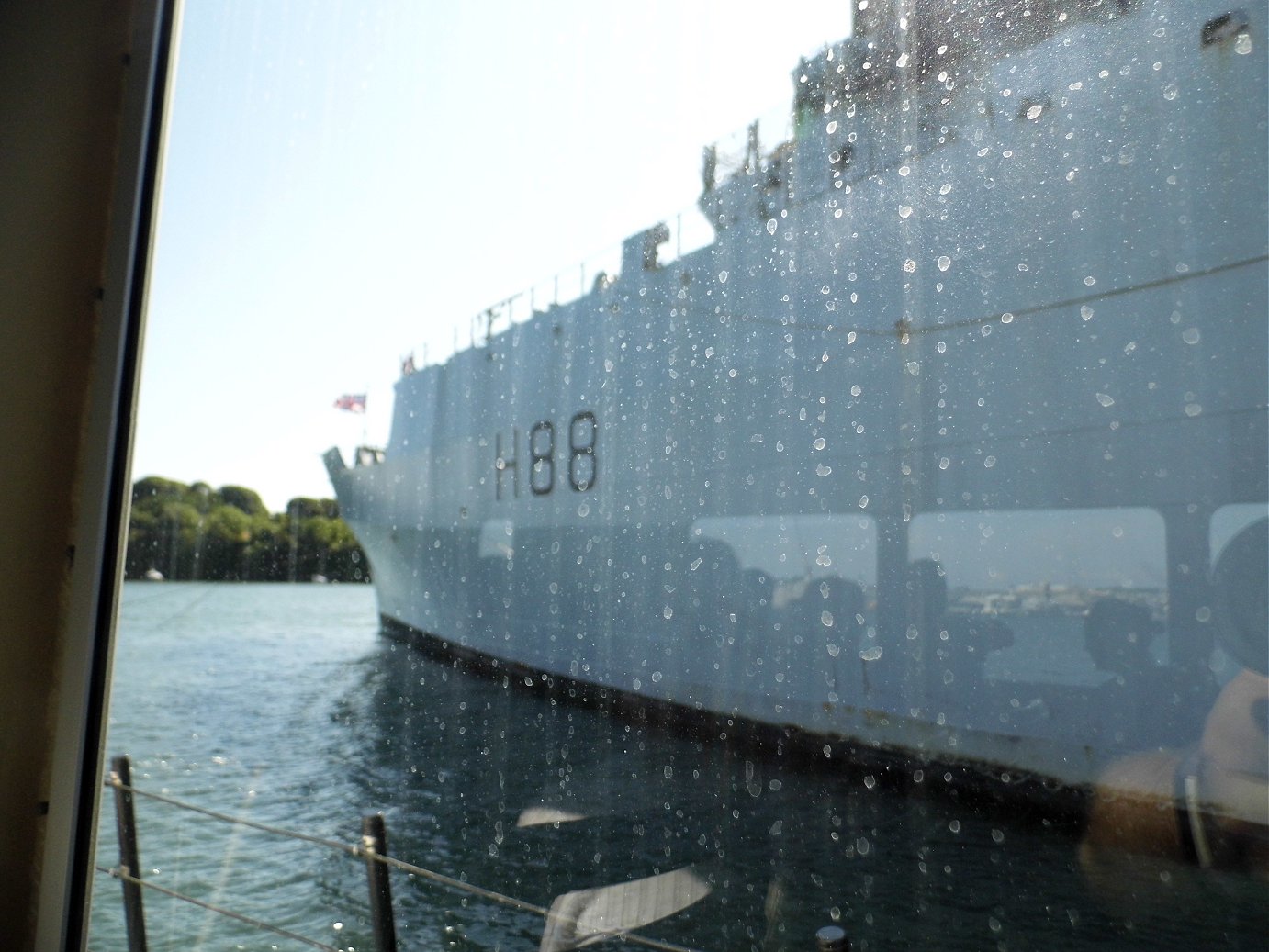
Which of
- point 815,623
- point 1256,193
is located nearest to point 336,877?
point 815,623

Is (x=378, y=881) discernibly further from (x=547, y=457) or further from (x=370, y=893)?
(x=547, y=457)

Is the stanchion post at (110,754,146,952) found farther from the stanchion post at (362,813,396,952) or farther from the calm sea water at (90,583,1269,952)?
the stanchion post at (362,813,396,952)

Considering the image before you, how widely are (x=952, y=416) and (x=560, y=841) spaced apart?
1959mm

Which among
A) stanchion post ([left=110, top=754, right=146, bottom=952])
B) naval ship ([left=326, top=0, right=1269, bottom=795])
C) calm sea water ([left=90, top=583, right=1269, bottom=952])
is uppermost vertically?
naval ship ([left=326, top=0, right=1269, bottom=795])

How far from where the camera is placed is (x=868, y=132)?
2559 mm

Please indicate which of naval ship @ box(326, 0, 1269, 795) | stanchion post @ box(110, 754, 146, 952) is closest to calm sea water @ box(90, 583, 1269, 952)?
stanchion post @ box(110, 754, 146, 952)

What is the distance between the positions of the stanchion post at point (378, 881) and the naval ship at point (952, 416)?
994mm

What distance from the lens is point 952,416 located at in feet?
7.92

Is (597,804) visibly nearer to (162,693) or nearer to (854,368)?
(854,368)

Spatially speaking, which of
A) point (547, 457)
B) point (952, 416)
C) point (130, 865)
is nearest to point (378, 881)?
point (130, 865)

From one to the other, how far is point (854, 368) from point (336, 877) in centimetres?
223

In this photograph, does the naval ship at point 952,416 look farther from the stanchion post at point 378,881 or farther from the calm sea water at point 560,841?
the stanchion post at point 378,881

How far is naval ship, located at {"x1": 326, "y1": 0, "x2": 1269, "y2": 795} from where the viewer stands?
165cm

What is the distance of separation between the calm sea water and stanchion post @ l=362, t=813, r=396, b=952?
0.94 ft
